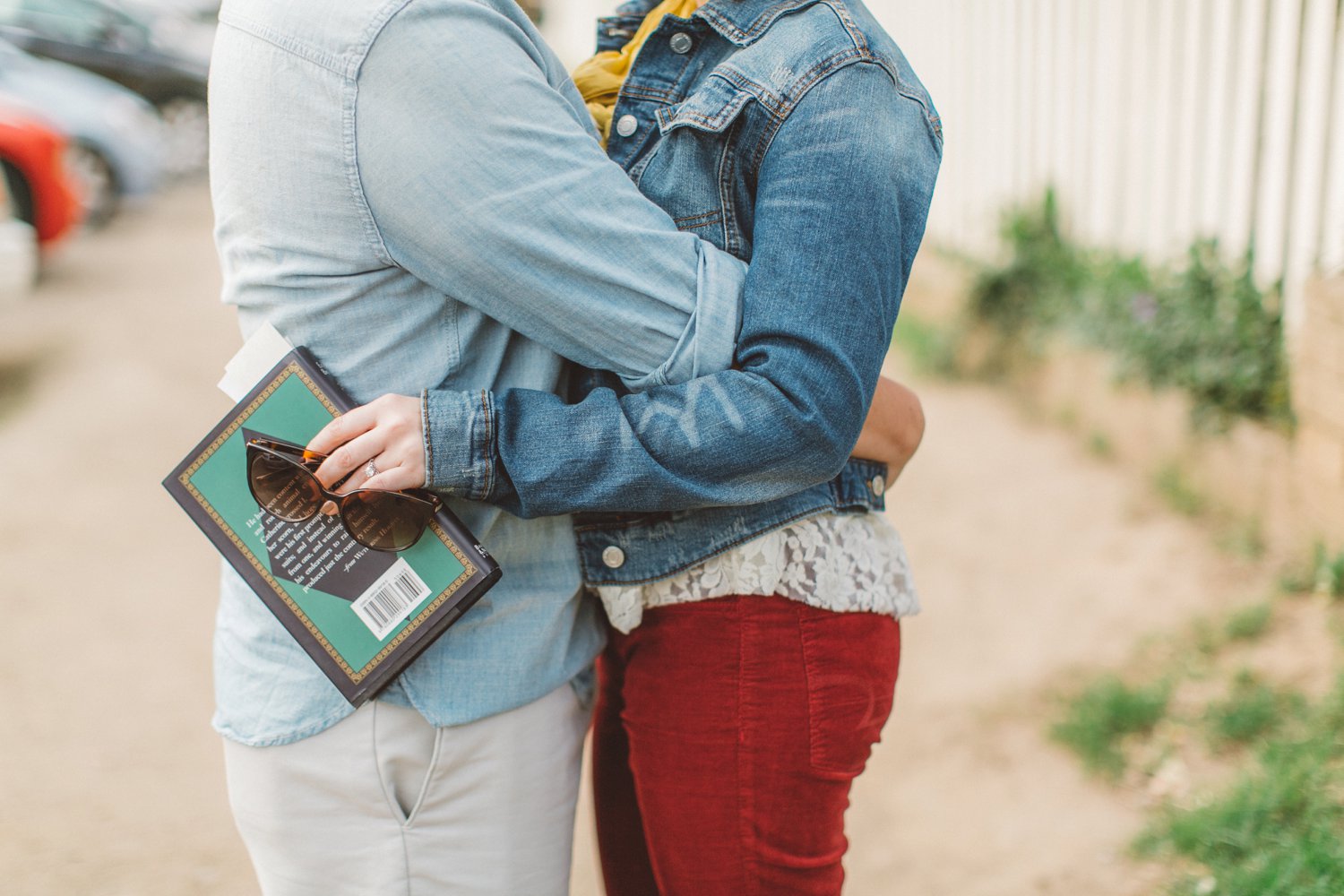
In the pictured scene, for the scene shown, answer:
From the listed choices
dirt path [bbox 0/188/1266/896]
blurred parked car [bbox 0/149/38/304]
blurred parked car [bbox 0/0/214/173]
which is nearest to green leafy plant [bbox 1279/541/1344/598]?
dirt path [bbox 0/188/1266/896]

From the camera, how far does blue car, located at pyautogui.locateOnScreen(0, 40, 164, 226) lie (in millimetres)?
7965

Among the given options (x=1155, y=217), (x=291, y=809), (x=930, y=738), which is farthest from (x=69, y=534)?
(x=1155, y=217)

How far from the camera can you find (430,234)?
112cm

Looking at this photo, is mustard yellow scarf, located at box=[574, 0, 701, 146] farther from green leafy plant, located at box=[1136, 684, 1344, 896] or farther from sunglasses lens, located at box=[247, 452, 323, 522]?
green leafy plant, located at box=[1136, 684, 1344, 896]

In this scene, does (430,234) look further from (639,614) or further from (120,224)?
(120,224)

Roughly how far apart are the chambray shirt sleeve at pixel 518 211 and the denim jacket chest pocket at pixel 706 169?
0.07m

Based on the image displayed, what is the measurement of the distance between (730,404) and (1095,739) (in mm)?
2323

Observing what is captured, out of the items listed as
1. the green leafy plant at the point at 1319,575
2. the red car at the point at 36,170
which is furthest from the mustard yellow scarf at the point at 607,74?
the red car at the point at 36,170

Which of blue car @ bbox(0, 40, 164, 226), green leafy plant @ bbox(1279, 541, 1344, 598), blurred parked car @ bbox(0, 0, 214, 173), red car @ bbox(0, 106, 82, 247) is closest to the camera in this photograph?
green leafy plant @ bbox(1279, 541, 1344, 598)

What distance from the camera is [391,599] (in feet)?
4.07

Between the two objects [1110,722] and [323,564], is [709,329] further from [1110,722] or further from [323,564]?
[1110,722]

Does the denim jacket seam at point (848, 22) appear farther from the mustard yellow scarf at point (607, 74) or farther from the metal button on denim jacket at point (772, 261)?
the mustard yellow scarf at point (607, 74)

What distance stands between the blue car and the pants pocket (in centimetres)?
800

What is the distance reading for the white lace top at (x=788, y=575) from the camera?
134cm
